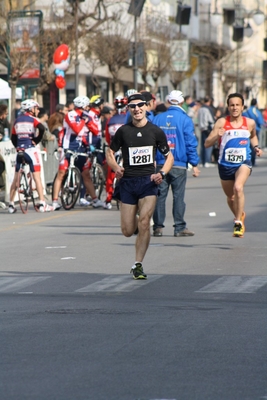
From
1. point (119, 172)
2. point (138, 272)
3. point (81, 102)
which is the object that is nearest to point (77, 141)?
point (81, 102)

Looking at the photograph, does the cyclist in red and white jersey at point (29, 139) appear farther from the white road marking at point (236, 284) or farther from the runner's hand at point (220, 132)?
the white road marking at point (236, 284)

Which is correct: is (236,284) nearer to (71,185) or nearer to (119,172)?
(119,172)

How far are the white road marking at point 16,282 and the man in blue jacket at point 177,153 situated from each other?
4.33 meters

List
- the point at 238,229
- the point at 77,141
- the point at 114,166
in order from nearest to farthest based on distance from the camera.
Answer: the point at 114,166, the point at 238,229, the point at 77,141

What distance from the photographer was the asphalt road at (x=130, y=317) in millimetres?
6484

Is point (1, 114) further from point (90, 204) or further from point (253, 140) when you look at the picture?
point (253, 140)

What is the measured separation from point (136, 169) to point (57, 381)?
5379 mm

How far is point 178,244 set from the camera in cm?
1463

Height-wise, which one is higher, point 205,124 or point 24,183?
point 205,124

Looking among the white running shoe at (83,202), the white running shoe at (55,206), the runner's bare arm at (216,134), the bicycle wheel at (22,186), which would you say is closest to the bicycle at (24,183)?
the bicycle wheel at (22,186)

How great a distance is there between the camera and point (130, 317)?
8.83 meters

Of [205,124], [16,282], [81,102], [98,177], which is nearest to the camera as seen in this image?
[16,282]

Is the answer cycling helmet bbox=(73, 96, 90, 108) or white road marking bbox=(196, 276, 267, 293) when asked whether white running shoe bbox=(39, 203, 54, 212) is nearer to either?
cycling helmet bbox=(73, 96, 90, 108)

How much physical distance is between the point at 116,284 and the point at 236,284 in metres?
1.11
